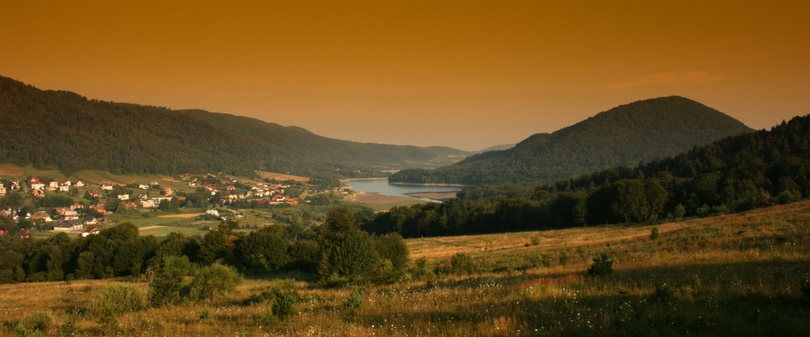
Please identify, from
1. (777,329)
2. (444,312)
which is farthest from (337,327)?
(777,329)

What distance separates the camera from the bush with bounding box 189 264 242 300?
644 inches

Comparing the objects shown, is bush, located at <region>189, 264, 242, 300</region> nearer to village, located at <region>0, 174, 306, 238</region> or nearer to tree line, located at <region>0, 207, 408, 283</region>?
tree line, located at <region>0, 207, 408, 283</region>

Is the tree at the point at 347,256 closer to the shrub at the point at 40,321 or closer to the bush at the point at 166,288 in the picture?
the bush at the point at 166,288

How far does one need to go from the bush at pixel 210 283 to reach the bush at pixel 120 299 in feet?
6.04

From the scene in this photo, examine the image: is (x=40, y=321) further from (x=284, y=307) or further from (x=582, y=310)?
(x=582, y=310)

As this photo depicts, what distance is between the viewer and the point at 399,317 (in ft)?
29.5

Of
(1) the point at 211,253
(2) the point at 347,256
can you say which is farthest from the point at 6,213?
(2) the point at 347,256

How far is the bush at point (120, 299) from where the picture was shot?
44.5 ft

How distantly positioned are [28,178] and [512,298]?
173597 mm

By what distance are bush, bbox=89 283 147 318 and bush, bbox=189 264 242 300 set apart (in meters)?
1.84

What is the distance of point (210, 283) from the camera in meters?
16.5

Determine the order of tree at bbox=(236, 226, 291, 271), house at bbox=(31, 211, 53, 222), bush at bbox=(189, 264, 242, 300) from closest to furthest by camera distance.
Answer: bush at bbox=(189, 264, 242, 300), tree at bbox=(236, 226, 291, 271), house at bbox=(31, 211, 53, 222)

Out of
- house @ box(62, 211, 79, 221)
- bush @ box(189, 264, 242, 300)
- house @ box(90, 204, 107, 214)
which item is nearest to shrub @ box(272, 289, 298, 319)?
bush @ box(189, 264, 242, 300)

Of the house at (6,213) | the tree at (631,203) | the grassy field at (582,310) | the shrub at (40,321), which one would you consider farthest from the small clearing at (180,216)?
the shrub at (40,321)
